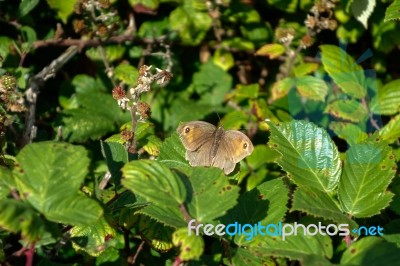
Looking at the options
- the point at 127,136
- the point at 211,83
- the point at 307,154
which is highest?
the point at 307,154

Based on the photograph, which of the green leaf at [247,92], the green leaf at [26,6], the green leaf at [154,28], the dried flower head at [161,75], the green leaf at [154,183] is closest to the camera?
the green leaf at [154,183]

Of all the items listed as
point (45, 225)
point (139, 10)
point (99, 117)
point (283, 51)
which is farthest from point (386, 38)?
point (45, 225)

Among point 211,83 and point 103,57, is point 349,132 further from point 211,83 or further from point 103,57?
point 103,57

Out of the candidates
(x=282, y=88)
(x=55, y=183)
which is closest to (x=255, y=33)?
(x=282, y=88)

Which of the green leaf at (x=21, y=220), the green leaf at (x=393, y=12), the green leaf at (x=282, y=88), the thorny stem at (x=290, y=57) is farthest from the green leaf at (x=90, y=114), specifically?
the green leaf at (x=21, y=220)

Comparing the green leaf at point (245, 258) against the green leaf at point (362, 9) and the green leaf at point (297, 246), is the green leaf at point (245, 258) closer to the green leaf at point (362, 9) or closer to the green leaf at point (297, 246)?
the green leaf at point (297, 246)

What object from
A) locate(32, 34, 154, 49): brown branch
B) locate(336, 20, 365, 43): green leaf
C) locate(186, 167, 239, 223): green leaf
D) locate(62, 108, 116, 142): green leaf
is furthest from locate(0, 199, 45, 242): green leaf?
locate(336, 20, 365, 43): green leaf
